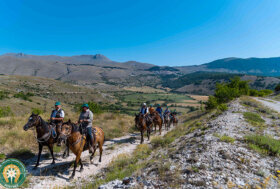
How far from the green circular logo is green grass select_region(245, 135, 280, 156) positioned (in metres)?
10.6

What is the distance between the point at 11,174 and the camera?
6242 millimetres

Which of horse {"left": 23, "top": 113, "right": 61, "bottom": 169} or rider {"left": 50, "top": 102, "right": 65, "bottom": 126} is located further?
rider {"left": 50, "top": 102, "right": 65, "bottom": 126}

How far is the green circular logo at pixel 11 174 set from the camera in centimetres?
591

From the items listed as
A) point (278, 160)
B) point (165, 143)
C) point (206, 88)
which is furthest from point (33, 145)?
point (206, 88)

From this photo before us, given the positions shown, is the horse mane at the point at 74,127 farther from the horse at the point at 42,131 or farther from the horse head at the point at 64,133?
the horse at the point at 42,131

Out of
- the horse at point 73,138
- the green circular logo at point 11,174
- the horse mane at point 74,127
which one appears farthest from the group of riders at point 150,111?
the green circular logo at point 11,174

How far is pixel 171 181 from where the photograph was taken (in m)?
4.78

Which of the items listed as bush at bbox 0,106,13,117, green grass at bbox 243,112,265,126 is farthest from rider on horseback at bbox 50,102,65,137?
green grass at bbox 243,112,265,126

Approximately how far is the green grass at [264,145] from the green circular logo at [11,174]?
34.9ft

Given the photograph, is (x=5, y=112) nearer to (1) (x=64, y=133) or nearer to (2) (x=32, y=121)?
(2) (x=32, y=121)

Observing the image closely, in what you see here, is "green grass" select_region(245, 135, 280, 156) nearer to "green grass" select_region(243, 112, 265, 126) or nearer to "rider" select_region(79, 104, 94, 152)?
"green grass" select_region(243, 112, 265, 126)

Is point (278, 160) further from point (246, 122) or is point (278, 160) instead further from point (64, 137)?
point (64, 137)

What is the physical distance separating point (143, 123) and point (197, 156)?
7577 mm

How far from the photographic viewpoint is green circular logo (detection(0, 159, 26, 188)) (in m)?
5.91
